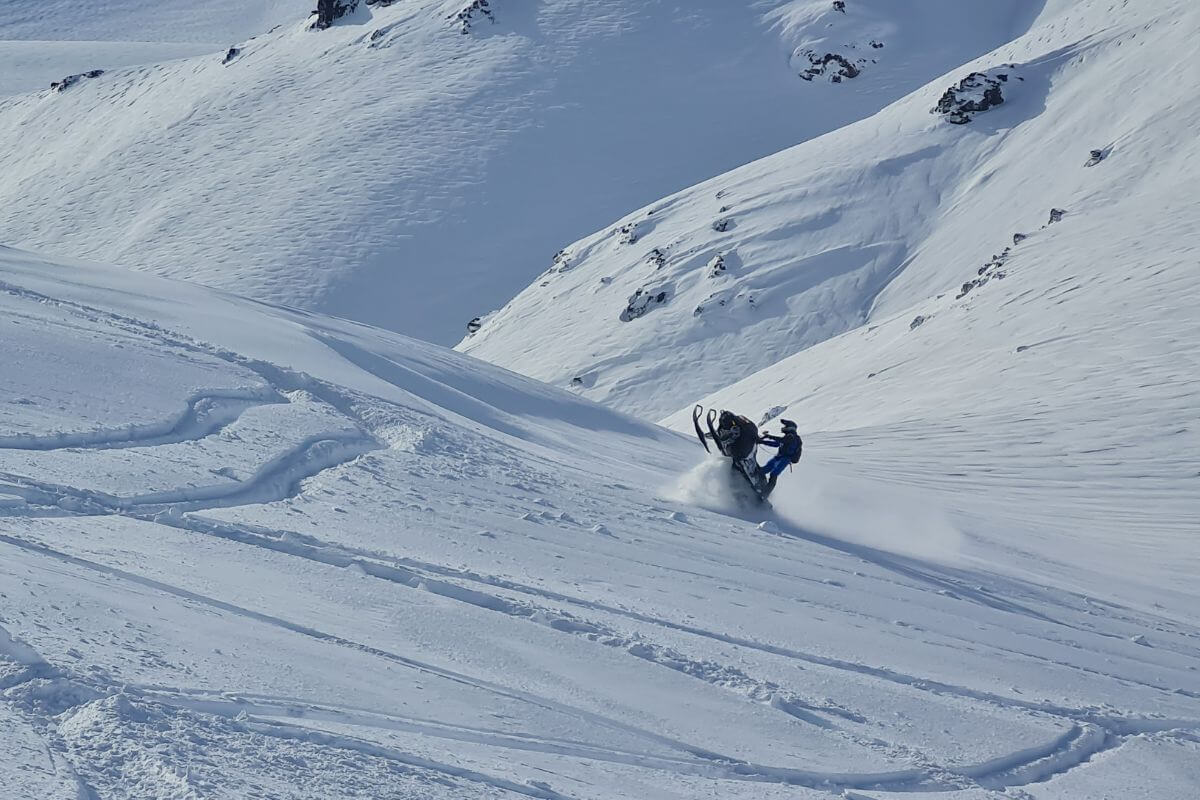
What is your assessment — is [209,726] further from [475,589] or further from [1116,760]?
[1116,760]

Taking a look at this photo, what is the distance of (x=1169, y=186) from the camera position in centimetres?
2911

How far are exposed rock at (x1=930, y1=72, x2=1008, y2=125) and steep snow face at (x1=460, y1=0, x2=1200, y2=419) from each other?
0.21 feet

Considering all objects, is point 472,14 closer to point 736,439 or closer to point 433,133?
point 433,133

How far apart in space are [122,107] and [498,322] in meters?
36.3

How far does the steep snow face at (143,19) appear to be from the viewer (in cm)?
9625

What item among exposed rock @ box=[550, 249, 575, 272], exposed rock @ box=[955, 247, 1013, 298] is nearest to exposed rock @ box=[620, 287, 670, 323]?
exposed rock @ box=[550, 249, 575, 272]

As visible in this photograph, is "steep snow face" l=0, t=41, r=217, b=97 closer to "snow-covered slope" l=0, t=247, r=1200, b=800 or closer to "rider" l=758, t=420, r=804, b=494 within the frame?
"snow-covered slope" l=0, t=247, r=1200, b=800

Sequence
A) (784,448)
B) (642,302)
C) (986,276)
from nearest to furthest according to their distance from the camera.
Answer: (784,448), (986,276), (642,302)

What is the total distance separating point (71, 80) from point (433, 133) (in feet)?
88.1

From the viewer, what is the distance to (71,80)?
237 feet

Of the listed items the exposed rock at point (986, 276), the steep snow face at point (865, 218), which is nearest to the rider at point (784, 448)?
the exposed rock at point (986, 276)

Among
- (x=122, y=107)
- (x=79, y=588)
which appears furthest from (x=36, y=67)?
(x=79, y=588)

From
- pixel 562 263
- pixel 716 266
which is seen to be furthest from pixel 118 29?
pixel 716 266

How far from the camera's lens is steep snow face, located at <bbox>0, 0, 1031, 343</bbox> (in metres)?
51.2
